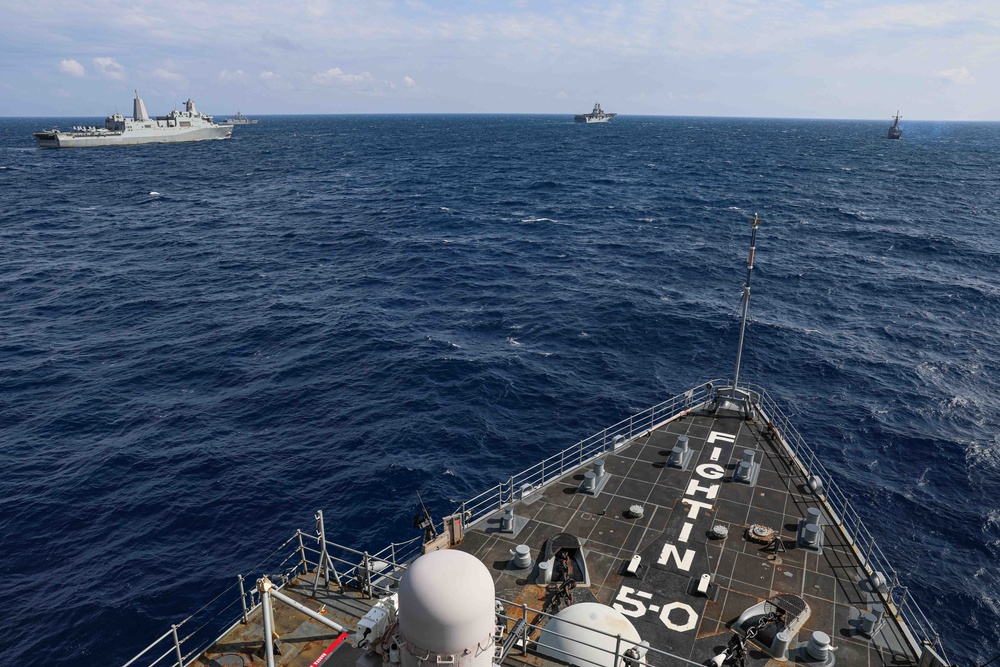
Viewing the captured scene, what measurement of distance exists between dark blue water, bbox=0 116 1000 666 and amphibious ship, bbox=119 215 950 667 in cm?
795

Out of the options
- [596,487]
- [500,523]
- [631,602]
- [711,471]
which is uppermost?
[711,471]

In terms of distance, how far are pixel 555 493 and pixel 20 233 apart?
417ft

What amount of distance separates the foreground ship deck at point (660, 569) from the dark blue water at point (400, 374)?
8733 millimetres

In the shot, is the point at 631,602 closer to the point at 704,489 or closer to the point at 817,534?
the point at 704,489

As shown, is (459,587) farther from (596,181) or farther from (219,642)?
(596,181)

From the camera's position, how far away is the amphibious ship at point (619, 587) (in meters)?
16.9

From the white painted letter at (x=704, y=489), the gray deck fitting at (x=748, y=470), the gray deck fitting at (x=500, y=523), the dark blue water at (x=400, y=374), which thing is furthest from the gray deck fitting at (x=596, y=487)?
the dark blue water at (x=400, y=374)

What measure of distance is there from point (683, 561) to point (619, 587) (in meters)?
3.49

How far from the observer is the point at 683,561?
27.4 meters

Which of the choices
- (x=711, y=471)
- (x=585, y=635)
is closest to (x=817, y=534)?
(x=711, y=471)

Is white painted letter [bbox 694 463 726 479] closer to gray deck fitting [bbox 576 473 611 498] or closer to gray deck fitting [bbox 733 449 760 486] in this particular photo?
gray deck fitting [bbox 733 449 760 486]

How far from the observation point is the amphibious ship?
1691 cm

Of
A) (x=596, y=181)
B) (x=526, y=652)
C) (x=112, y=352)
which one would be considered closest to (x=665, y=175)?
(x=596, y=181)

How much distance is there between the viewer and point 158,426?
172 ft
